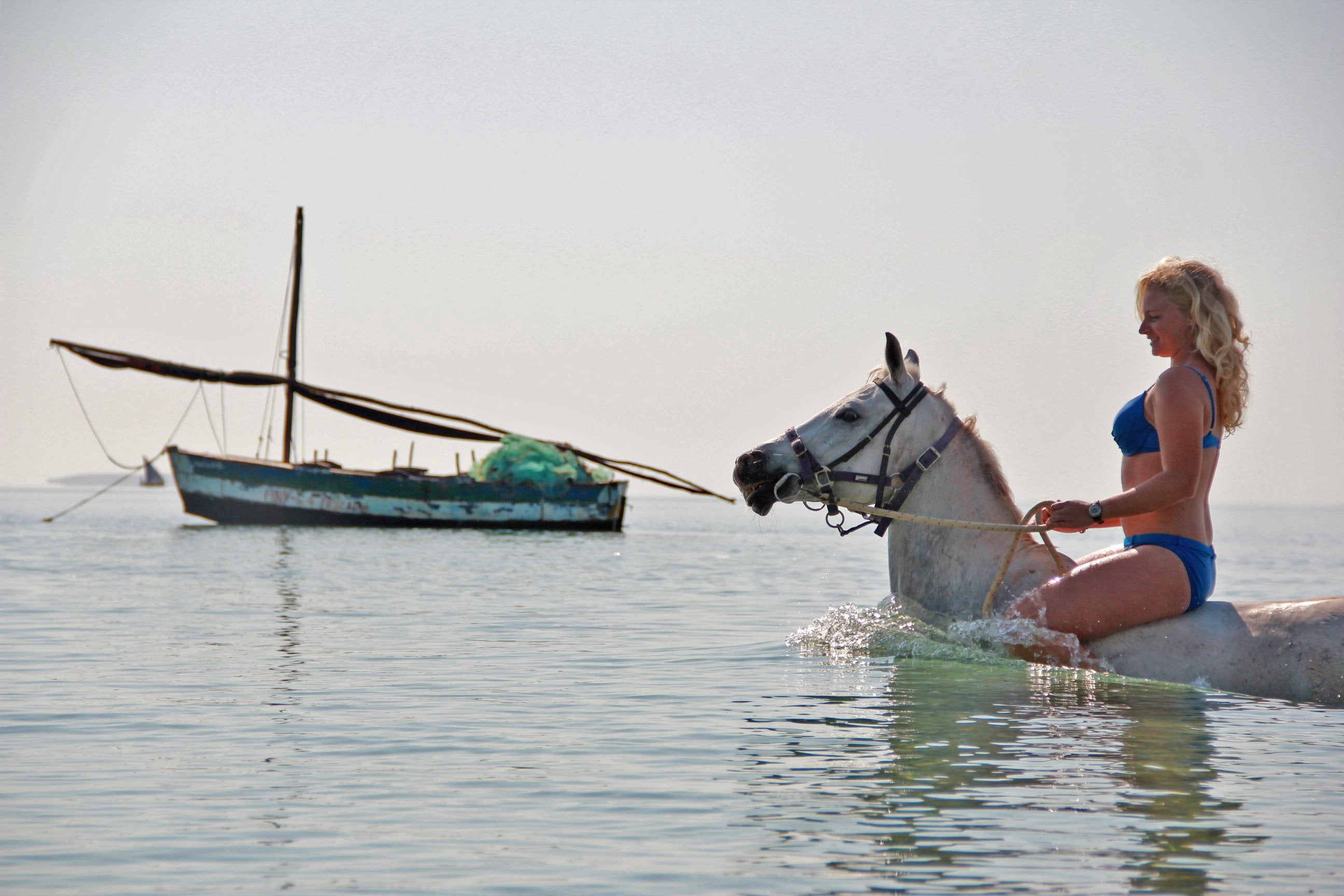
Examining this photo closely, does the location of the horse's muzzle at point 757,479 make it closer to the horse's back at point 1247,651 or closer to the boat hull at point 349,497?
the horse's back at point 1247,651

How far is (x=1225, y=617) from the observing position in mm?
6336

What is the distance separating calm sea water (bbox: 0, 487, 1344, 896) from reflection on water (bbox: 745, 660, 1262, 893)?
16 millimetres

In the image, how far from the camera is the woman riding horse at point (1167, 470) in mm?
5875

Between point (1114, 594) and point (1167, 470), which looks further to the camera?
point (1114, 594)

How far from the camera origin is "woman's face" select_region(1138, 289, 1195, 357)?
6070 mm

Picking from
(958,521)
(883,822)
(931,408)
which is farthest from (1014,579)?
(883,822)

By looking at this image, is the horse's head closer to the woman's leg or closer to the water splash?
the water splash

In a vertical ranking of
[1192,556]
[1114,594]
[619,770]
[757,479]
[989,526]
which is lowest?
[619,770]

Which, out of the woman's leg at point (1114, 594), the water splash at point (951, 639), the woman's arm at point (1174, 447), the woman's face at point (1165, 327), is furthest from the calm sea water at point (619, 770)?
the woman's face at point (1165, 327)

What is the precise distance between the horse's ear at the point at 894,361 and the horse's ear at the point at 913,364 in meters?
0.11

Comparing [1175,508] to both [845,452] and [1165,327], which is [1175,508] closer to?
[1165,327]

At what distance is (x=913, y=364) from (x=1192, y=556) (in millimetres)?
1805

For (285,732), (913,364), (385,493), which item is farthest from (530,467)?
(285,732)

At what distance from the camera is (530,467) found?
44500mm
